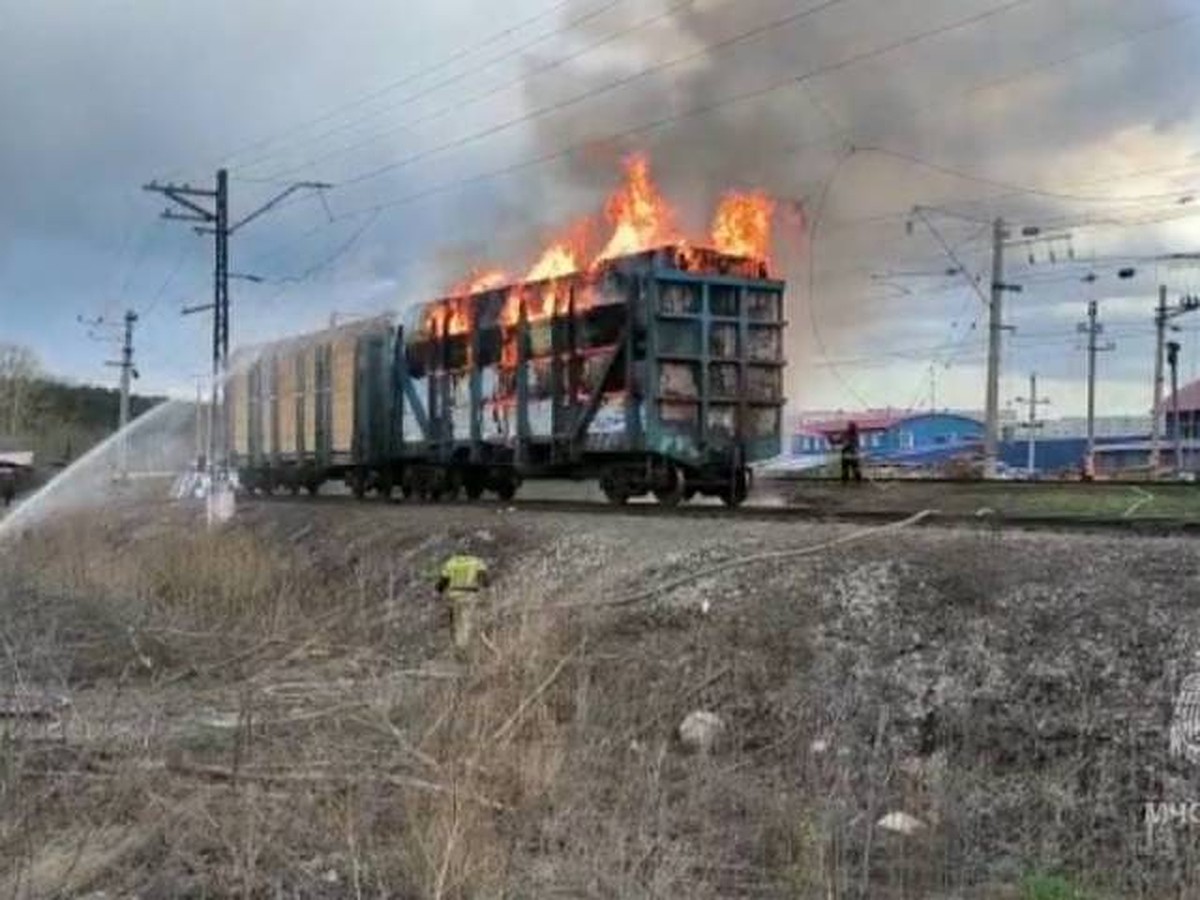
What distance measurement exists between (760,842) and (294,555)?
46.7ft

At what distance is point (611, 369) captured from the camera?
19000mm

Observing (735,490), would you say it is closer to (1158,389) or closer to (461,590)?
(461,590)

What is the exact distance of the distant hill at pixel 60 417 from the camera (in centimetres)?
9900

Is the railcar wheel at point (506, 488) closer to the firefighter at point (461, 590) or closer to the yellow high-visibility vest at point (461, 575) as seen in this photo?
the firefighter at point (461, 590)

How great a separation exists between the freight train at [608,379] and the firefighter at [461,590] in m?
6.20

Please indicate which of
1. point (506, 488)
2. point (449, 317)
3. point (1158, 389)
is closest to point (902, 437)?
point (1158, 389)

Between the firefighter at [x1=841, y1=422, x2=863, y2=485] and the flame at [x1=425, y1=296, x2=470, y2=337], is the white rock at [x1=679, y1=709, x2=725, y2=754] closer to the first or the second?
the flame at [x1=425, y1=296, x2=470, y2=337]

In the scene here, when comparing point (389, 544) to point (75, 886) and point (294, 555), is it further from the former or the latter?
point (75, 886)

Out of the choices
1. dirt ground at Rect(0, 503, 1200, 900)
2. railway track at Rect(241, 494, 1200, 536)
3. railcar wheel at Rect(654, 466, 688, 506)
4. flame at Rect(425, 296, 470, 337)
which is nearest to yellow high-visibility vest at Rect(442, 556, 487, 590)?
dirt ground at Rect(0, 503, 1200, 900)

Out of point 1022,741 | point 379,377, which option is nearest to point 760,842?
point 1022,741

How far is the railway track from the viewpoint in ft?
44.8

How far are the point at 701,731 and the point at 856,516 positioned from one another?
22.8 ft

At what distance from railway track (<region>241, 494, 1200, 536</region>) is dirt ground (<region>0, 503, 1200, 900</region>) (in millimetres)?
1045

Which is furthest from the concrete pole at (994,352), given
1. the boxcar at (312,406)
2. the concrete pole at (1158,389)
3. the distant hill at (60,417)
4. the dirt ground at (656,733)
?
the distant hill at (60,417)
